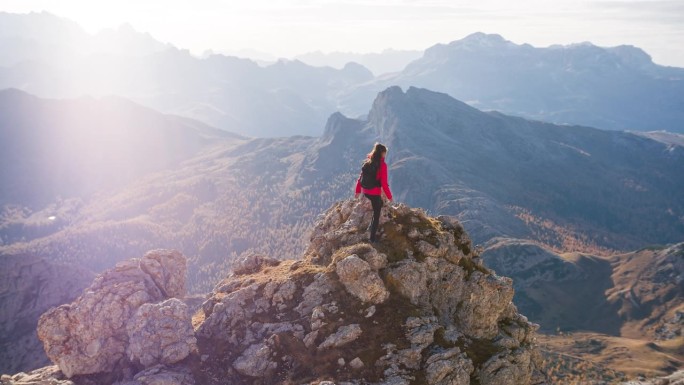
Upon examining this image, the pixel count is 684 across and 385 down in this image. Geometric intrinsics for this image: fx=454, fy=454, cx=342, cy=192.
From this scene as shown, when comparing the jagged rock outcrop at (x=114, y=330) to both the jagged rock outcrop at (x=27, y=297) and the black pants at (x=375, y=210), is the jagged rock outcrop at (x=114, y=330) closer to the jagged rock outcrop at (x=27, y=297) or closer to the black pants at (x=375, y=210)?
the black pants at (x=375, y=210)

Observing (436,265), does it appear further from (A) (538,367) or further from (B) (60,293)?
(B) (60,293)

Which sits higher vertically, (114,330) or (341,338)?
(341,338)

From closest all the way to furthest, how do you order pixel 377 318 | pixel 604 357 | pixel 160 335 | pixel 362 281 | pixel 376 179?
1. pixel 377 318
2. pixel 362 281
3. pixel 160 335
4. pixel 376 179
5. pixel 604 357

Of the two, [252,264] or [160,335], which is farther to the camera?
[252,264]

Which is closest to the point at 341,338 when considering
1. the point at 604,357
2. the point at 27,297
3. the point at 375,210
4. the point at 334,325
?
the point at 334,325

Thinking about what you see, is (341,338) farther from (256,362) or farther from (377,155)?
(377,155)

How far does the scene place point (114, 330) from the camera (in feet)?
109

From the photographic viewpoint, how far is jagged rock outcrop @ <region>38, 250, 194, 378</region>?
1217 inches

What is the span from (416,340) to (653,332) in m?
197

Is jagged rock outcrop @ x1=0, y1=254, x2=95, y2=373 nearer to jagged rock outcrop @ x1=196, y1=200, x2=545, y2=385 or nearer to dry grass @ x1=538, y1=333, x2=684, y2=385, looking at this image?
jagged rock outcrop @ x1=196, y1=200, x2=545, y2=385

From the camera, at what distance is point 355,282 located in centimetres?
2998

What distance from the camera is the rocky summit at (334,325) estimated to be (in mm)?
27203

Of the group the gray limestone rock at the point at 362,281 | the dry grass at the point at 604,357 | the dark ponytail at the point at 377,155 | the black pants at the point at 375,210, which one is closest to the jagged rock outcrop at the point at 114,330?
the gray limestone rock at the point at 362,281

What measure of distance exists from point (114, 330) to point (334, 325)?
16.9 meters
